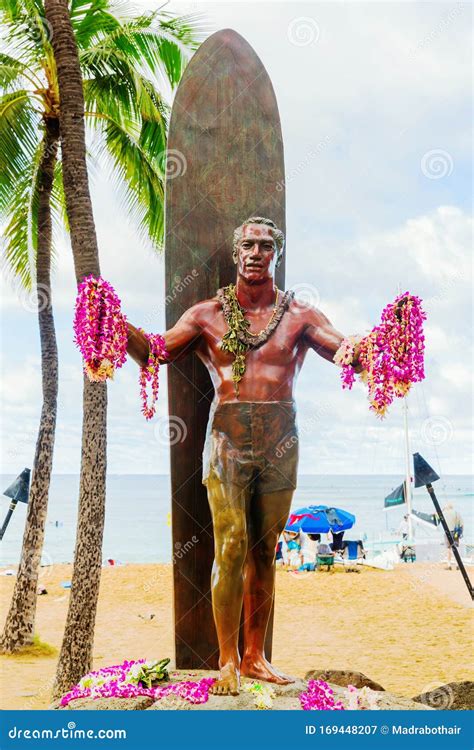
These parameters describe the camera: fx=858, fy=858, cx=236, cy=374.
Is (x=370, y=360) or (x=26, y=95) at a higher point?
(x=26, y=95)

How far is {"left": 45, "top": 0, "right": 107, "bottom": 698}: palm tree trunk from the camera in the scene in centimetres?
827

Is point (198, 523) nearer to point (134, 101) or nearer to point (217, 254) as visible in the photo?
point (217, 254)

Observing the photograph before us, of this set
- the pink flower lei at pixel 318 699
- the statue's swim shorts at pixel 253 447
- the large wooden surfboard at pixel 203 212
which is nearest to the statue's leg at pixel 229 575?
the statue's swim shorts at pixel 253 447

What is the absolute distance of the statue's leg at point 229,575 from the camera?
15.1 feet

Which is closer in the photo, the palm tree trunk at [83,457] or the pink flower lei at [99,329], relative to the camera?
the pink flower lei at [99,329]

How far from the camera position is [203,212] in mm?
5641

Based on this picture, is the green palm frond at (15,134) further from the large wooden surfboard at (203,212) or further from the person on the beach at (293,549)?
Answer: the person on the beach at (293,549)

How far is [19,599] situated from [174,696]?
6.62m

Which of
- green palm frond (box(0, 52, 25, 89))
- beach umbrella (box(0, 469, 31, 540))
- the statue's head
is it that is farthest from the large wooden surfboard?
beach umbrella (box(0, 469, 31, 540))

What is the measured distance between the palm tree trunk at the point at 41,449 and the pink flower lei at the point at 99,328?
21.3 ft

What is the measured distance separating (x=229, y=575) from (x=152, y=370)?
3.90 ft

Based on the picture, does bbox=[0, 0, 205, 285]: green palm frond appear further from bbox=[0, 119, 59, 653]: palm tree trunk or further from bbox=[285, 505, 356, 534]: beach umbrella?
bbox=[285, 505, 356, 534]: beach umbrella

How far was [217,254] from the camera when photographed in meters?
5.59
